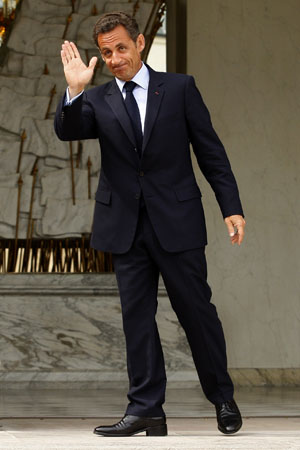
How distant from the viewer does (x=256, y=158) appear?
28.4 ft

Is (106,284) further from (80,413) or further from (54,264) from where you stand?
(80,413)

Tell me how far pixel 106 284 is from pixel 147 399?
3.80m

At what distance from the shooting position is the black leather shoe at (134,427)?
14.5ft

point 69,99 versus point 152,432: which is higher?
point 69,99

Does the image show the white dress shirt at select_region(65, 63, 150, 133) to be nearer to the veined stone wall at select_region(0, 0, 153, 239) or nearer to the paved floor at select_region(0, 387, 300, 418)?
the paved floor at select_region(0, 387, 300, 418)

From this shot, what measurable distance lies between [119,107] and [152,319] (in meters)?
0.91

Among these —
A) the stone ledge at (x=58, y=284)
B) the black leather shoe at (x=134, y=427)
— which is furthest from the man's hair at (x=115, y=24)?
the stone ledge at (x=58, y=284)

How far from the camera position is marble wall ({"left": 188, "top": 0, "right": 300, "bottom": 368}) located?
28.3 ft

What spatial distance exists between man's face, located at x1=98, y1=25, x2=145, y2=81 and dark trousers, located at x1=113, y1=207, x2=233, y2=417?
0.60 meters

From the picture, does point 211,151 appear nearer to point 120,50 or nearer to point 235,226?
point 235,226

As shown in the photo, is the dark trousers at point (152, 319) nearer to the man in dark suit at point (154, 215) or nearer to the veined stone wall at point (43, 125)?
the man in dark suit at point (154, 215)

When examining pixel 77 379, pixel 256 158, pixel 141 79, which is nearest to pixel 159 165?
pixel 141 79

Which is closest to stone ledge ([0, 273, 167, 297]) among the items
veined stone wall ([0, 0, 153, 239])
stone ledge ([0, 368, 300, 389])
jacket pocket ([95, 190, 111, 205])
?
veined stone wall ([0, 0, 153, 239])

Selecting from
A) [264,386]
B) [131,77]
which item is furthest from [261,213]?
[131,77]
